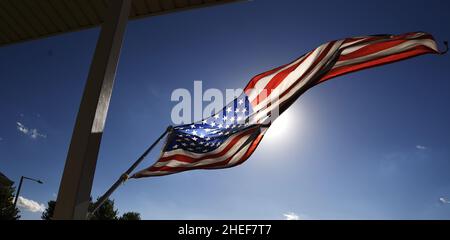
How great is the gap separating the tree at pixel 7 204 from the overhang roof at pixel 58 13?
127 ft

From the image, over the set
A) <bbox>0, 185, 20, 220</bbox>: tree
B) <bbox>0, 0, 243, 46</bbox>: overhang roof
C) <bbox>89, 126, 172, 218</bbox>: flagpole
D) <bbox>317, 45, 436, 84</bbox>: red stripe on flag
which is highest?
<bbox>0, 185, 20, 220</bbox>: tree

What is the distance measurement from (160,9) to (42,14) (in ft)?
5.78

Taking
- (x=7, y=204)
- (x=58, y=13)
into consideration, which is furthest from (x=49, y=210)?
(x=58, y=13)

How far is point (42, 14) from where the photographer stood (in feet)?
15.1

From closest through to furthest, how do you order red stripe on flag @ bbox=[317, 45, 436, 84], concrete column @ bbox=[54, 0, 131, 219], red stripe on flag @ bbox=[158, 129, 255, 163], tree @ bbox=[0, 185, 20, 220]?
concrete column @ bbox=[54, 0, 131, 219] < red stripe on flag @ bbox=[317, 45, 436, 84] < red stripe on flag @ bbox=[158, 129, 255, 163] < tree @ bbox=[0, 185, 20, 220]

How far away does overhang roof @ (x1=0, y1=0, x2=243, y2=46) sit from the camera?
4.38 metres

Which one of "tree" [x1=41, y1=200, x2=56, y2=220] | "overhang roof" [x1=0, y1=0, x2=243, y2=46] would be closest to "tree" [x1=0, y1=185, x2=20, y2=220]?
"tree" [x1=41, y1=200, x2=56, y2=220]

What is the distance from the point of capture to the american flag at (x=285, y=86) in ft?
12.8

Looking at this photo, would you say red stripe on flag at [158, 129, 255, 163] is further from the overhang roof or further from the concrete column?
the overhang roof

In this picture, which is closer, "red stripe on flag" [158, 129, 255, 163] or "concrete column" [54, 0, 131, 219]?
"concrete column" [54, 0, 131, 219]

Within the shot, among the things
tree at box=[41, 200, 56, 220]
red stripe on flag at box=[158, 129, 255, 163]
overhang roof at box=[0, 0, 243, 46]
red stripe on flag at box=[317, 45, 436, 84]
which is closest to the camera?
red stripe on flag at box=[317, 45, 436, 84]

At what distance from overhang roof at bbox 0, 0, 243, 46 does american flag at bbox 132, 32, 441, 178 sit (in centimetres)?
142
